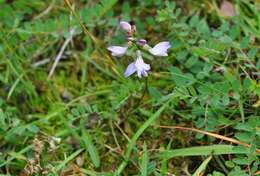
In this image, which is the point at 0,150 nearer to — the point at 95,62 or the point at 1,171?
the point at 1,171

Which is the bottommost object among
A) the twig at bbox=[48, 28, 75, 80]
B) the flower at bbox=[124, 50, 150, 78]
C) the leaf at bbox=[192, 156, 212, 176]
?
the leaf at bbox=[192, 156, 212, 176]

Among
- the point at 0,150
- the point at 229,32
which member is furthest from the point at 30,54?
the point at 229,32

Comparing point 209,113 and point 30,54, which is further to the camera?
point 30,54

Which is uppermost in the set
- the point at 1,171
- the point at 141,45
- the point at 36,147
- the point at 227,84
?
the point at 141,45

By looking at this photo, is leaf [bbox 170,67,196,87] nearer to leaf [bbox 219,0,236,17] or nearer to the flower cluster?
the flower cluster

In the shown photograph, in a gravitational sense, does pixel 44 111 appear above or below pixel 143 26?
below

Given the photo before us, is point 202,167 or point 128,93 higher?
point 128,93

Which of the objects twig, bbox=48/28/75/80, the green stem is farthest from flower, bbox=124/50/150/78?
twig, bbox=48/28/75/80

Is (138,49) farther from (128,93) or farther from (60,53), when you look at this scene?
(60,53)

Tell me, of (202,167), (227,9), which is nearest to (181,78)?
(202,167)
